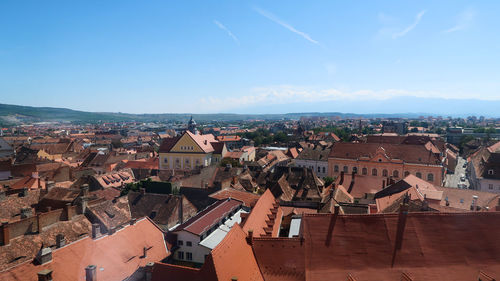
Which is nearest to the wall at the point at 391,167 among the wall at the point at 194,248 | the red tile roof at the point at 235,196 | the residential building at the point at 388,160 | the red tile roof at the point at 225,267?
the residential building at the point at 388,160

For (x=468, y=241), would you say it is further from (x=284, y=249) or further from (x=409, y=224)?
(x=284, y=249)

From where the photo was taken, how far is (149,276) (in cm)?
1586

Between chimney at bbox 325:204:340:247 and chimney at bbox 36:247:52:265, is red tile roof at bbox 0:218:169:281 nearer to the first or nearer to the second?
chimney at bbox 36:247:52:265

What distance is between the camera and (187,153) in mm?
72250

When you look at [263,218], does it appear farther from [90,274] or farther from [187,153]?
[187,153]

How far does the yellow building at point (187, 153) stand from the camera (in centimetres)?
7150

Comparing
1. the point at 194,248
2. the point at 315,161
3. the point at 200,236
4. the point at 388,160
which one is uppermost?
the point at 200,236

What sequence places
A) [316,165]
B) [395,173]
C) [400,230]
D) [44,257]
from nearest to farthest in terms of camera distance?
1. [400,230]
2. [44,257]
3. [395,173]
4. [316,165]

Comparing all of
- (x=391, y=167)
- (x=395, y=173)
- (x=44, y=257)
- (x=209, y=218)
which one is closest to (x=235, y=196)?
(x=209, y=218)

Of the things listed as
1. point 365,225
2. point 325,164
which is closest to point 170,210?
point 365,225

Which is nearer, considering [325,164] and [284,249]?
[284,249]

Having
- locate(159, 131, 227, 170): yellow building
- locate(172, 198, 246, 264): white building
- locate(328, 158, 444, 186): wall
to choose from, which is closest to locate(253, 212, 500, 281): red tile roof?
locate(172, 198, 246, 264): white building

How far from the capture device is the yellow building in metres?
71.5

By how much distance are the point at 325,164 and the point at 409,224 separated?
5060 centimetres
